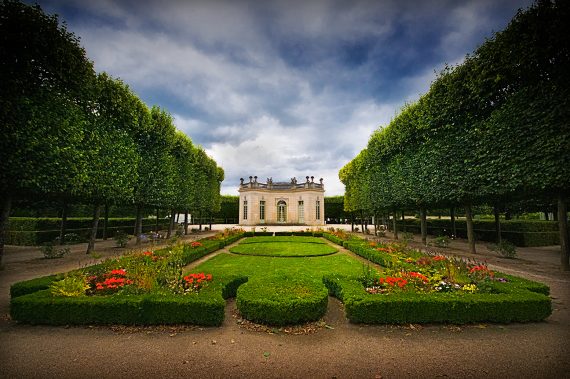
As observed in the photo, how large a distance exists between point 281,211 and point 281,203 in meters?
1.51

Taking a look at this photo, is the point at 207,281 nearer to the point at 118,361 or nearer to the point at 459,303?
the point at 118,361

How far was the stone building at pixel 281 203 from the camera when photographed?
4622 centimetres

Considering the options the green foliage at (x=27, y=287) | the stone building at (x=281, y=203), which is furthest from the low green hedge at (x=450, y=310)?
the stone building at (x=281, y=203)

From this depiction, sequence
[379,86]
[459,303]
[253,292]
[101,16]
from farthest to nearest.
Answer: [379,86] < [253,292] < [459,303] < [101,16]

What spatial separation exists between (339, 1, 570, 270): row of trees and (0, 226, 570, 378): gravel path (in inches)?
238

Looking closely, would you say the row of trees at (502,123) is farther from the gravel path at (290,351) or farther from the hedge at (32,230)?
the hedge at (32,230)

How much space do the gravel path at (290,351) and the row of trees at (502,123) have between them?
6039 mm

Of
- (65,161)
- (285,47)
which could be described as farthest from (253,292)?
(65,161)

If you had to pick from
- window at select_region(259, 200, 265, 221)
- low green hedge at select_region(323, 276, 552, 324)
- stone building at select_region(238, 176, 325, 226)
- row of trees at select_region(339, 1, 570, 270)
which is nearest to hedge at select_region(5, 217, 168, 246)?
low green hedge at select_region(323, 276, 552, 324)

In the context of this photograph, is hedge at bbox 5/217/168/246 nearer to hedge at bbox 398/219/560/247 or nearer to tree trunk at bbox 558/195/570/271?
tree trunk at bbox 558/195/570/271

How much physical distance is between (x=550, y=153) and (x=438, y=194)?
5.39 m

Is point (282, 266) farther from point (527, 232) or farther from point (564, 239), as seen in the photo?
point (527, 232)

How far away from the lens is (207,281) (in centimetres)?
698

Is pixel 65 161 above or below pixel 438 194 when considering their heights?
above
